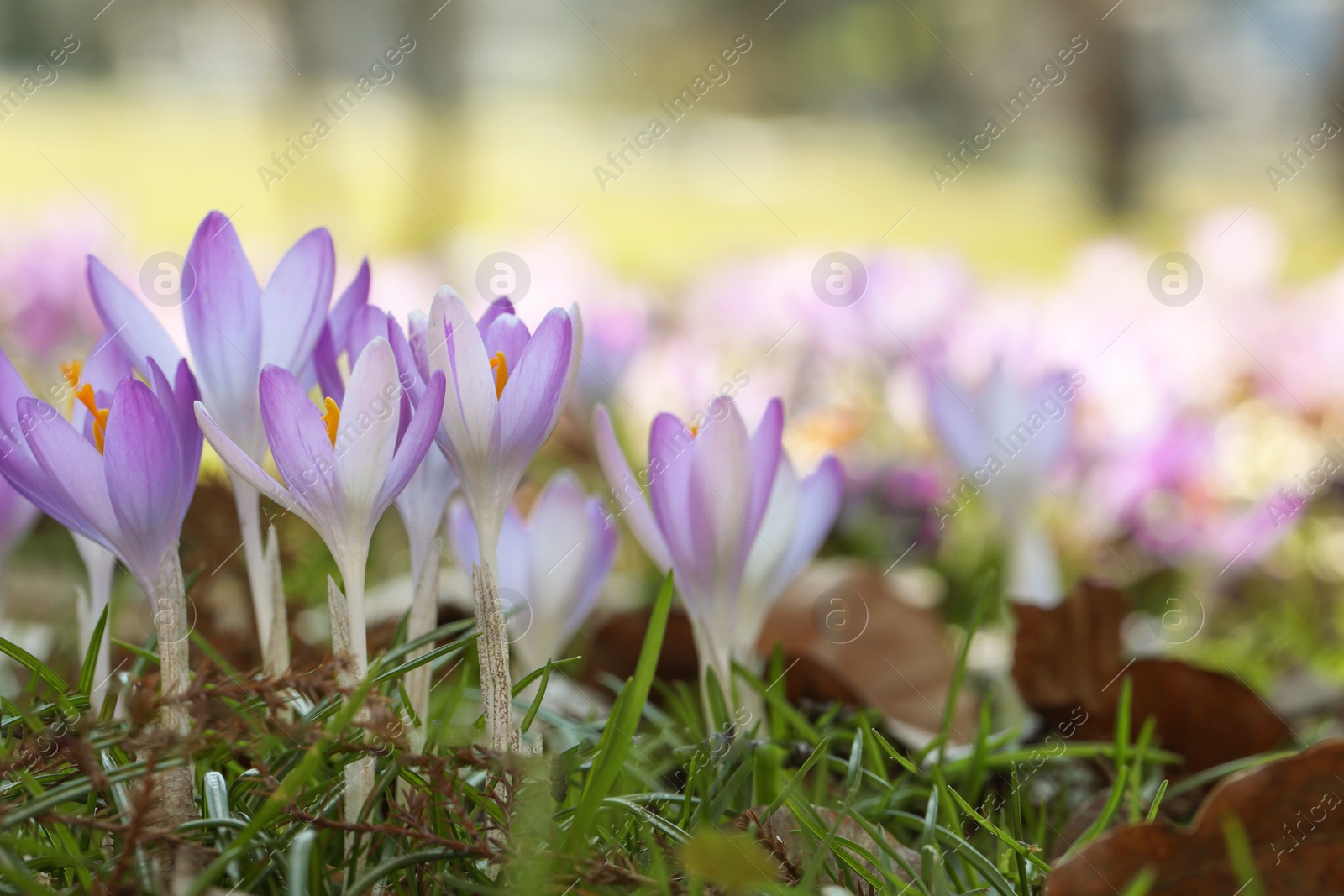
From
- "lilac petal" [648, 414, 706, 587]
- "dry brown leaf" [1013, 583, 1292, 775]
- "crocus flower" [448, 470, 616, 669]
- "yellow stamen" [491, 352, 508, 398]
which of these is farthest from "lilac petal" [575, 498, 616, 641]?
"dry brown leaf" [1013, 583, 1292, 775]

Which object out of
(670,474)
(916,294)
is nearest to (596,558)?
(670,474)

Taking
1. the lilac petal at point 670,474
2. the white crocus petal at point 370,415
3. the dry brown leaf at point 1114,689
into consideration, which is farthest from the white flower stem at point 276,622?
the dry brown leaf at point 1114,689

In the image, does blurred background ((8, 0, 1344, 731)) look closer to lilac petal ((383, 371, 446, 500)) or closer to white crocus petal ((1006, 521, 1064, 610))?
white crocus petal ((1006, 521, 1064, 610))

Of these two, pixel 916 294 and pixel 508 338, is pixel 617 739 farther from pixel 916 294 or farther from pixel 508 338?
pixel 916 294

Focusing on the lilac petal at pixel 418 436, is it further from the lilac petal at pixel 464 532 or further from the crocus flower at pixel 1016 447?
the crocus flower at pixel 1016 447

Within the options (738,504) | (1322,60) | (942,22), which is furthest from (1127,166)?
(738,504)

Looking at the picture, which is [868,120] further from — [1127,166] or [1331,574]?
[1331,574]
